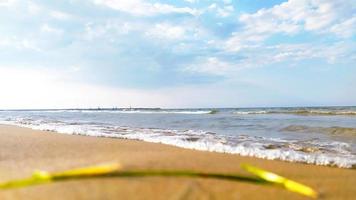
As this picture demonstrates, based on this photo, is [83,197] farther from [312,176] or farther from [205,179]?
[312,176]

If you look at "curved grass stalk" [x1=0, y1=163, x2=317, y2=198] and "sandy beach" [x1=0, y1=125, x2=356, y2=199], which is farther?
"curved grass stalk" [x1=0, y1=163, x2=317, y2=198]

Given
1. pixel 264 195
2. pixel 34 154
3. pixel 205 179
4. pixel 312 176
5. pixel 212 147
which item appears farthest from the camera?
pixel 212 147

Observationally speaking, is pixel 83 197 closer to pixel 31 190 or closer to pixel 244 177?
pixel 31 190

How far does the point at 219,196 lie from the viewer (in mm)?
2807

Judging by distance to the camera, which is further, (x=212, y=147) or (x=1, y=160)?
(x=212, y=147)

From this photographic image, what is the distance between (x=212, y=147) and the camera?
6238 mm

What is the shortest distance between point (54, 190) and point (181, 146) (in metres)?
3.90

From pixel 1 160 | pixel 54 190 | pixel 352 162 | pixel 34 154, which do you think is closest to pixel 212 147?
pixel 352 162

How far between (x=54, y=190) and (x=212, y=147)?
3727 millimetres

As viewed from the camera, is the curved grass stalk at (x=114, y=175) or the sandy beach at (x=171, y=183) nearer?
the sandy beach at (x=171, y=183)

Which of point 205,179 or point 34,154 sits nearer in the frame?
point 205,179

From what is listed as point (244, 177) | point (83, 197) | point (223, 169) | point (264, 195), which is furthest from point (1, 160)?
point (264, 195)

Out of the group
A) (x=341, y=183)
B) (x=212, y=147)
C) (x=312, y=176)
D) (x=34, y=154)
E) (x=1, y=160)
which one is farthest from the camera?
(x=212, y=147)

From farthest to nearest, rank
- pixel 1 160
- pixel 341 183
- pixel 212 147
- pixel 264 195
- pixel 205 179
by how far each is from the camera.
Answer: pixel 212 147 → pixel 1 160 → pixel 341 183 → pixel 205 179 → pixel 264 195
